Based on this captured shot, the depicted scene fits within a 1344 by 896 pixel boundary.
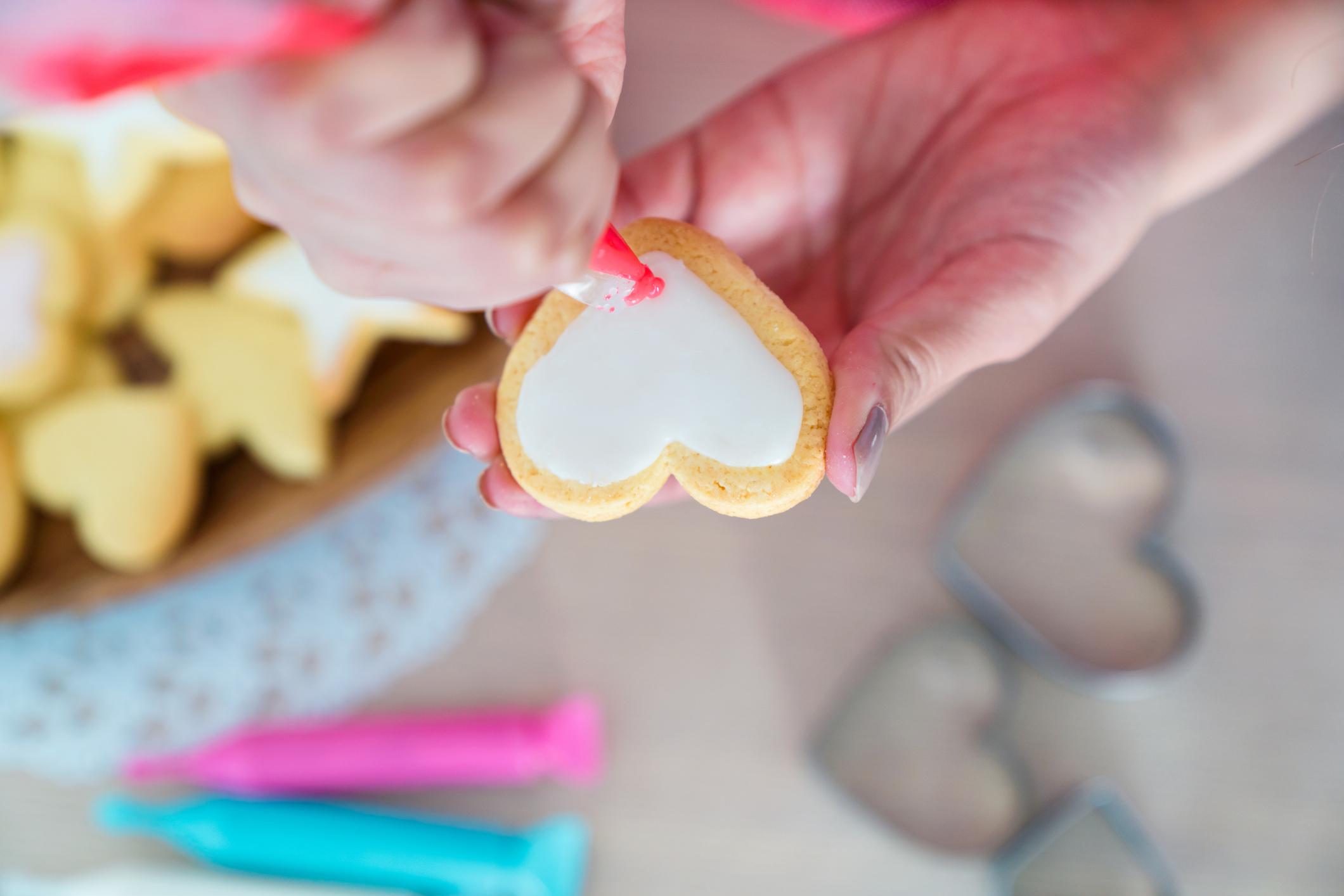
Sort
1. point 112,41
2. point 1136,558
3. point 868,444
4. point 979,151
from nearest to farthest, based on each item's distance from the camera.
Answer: point 112,41, point 868,444, point 979,151, point 1136,558

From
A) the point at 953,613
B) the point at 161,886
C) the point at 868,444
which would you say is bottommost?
the point at 161,886

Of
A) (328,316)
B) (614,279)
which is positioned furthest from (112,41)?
(328,316)

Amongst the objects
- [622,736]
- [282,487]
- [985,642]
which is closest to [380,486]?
[282,487]

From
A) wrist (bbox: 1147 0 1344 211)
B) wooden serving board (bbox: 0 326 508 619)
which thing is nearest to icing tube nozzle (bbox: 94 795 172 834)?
wooden serving board (bbox: 0 326 508 619)

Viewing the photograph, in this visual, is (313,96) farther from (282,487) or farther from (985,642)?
(985,642)

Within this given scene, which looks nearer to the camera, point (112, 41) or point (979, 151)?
point (112, 41)

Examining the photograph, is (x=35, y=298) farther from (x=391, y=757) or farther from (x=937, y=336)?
(x=937, y=336)

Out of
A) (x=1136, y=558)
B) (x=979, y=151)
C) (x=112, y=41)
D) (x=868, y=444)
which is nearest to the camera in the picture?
(x=112, y=41)
